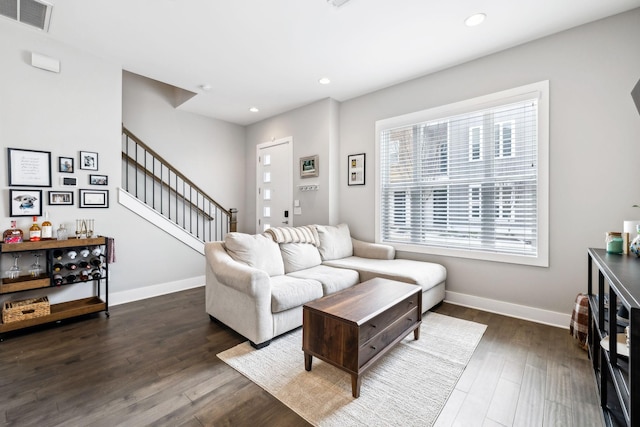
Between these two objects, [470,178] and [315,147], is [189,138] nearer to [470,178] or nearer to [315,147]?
[315,147]

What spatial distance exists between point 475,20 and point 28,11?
390 cm

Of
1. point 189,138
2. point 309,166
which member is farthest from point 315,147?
point 189,138

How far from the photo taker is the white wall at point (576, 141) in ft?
7.95

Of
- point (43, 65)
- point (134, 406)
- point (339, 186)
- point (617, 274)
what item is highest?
point (43, 65)

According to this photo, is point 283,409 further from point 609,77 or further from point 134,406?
point 609,77

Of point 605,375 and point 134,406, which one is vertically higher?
point 605,375

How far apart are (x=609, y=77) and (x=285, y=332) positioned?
12.0ft

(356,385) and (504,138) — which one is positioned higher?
(504,138)

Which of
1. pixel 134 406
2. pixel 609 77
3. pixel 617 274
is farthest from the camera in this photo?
pixel 609 77

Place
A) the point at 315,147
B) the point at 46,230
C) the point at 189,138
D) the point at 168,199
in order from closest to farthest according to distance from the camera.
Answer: the point at 46,230 → the point at 315,147 → the point at 168,199 → the point at 189,138

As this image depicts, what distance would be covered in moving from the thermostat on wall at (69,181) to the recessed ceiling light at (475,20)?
423 cm

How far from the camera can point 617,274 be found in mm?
1389

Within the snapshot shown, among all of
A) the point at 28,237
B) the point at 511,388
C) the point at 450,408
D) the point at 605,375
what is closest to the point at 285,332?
the point at 450,408

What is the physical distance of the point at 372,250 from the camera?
3.86 meters
